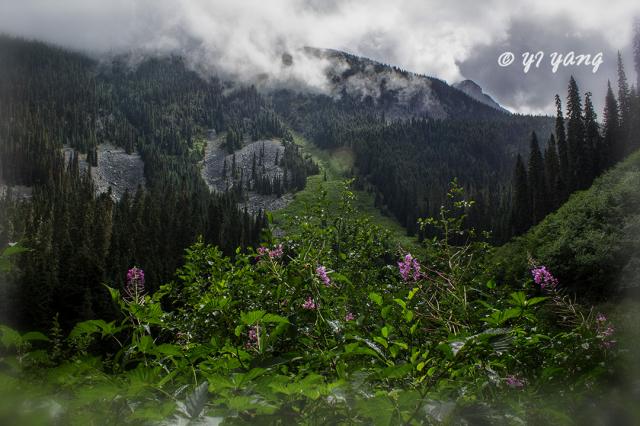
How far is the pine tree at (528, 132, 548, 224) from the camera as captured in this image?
2461 inches

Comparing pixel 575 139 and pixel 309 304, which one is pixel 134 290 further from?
pixel 575 139

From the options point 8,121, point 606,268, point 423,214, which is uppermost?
point 8,121

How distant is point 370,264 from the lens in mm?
6625

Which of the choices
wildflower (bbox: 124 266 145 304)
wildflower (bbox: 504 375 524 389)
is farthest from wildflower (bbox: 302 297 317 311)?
wildflower (bbox: 504 375 524 389)

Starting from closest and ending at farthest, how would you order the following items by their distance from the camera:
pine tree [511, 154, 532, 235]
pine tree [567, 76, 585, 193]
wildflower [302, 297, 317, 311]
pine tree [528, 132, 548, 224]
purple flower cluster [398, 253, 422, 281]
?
wildflower [302, 297, 317, 311] → purple flower cluster [398, 253, 422, 281] → pine tree [567, 76, 585, 193] → pine tree [528, 132, 548, 224] → pine tree [511, 154, 532, 235]

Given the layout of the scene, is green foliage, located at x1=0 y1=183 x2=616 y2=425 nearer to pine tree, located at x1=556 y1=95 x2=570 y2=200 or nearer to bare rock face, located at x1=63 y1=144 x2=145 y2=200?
pine tree, located at x1=556 y1=95 x2=570 y2=200

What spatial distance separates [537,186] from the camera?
6475 centimetres

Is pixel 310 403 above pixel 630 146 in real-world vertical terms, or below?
below

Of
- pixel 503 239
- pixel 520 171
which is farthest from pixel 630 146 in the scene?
pixel 503 239

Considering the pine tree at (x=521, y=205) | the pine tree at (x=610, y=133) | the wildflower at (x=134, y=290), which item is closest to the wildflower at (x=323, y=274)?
the wildflower at (x=134, y=290)

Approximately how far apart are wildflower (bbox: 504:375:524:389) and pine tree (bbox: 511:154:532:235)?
69681mm

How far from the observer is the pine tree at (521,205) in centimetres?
→ 6588

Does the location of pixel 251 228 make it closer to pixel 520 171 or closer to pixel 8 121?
pixel 520 171

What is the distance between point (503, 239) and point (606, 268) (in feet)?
188
